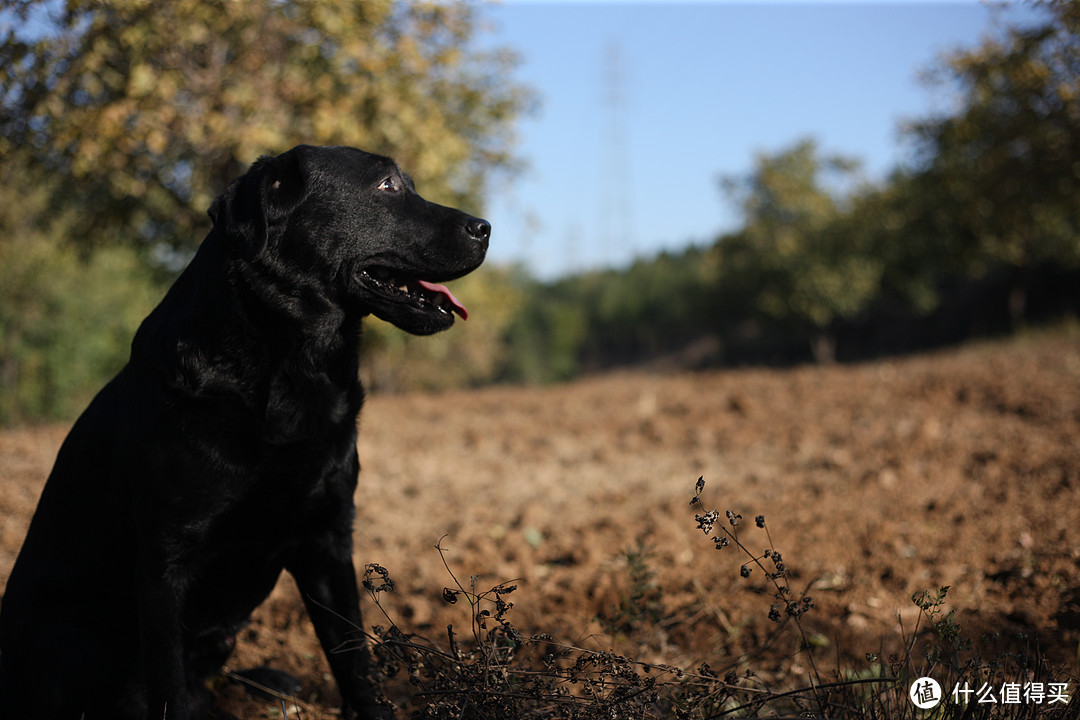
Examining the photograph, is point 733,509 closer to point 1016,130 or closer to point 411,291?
point 411,291

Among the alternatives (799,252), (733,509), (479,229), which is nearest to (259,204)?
(479,229)

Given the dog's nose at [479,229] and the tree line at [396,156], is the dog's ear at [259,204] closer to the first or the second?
the dog's nose at [479,229]

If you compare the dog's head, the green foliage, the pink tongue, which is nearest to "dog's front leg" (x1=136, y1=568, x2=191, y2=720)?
the dog's head

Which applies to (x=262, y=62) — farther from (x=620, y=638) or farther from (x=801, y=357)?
(x=801, y=357)

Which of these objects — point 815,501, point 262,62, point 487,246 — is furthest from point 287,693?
point 262,62

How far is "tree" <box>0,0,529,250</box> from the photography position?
7051mm

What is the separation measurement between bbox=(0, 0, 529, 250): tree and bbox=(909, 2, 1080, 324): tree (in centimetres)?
615

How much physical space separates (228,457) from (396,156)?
7.43 m

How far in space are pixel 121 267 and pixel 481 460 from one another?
19.3 m

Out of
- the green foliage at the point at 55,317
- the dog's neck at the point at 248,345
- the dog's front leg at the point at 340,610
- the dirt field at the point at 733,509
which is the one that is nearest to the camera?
the dog's neck at the point at 248,345

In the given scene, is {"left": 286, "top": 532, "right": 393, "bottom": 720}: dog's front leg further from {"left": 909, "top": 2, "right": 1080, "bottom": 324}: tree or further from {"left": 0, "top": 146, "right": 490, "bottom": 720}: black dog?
{"left": 909, "top": 2, "right": 1080, "bottom": 324}: tree

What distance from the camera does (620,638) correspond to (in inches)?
128

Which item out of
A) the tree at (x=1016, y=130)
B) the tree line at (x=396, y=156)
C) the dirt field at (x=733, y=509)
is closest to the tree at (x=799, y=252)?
the tree line at (x=396, y=156)

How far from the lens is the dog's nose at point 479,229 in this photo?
2580mm
